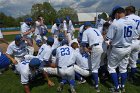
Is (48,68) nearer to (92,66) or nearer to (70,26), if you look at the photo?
(92,66)

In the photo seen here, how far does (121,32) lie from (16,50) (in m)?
4.43

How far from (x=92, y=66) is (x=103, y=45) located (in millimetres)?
748

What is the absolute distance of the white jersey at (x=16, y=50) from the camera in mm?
9867

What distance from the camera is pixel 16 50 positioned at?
9953 millimetres

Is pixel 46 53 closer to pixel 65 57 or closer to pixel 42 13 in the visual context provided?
pixel 65 57

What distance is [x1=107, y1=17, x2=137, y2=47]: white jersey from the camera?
7.08 m

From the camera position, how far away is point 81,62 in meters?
8.57

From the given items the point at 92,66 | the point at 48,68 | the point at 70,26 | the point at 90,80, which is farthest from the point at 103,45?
the point at 70,26

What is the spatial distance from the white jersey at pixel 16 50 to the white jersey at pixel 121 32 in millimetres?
4055

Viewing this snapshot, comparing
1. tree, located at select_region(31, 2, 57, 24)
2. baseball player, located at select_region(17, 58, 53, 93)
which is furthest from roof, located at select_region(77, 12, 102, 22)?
baseball player, located at select_region(17, 58, 53, 93)

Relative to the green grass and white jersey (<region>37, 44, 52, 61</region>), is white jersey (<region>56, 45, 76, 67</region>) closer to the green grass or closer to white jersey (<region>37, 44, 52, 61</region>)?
white jersey (<region>37, 44, 52, 61</region>)

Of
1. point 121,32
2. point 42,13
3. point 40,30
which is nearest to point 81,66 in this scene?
point 121,32

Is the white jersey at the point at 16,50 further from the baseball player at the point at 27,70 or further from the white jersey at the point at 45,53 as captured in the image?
the baseball player at the point at 27,70

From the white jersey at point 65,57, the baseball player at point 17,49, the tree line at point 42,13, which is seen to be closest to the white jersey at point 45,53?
the white jersey at point 65,57
